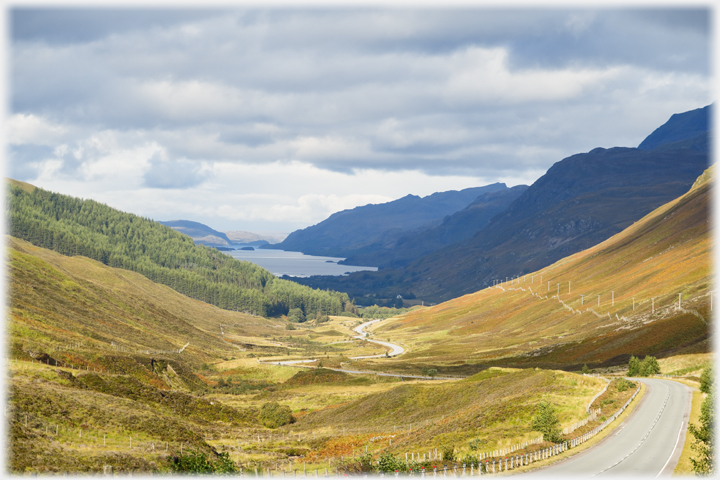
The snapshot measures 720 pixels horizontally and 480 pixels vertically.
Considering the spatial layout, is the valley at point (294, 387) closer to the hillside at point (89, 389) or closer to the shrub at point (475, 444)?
the shrub at point (475, 444)

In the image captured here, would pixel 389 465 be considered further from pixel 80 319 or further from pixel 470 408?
pixel 80 319

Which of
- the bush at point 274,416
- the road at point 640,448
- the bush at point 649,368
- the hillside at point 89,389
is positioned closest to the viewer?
the road at point 640,448

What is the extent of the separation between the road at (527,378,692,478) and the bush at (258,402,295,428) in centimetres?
4956

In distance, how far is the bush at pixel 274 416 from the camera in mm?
84562

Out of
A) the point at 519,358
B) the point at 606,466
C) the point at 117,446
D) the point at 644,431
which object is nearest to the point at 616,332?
the point at 519,358

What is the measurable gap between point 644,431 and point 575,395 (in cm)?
1516

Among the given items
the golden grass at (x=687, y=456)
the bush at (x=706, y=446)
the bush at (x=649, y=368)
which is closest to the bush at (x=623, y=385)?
the golden grass at (x=687, y=456)

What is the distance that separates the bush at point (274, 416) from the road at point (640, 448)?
49.6 metres

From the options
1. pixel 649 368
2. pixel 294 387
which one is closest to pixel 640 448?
pixel 649 368

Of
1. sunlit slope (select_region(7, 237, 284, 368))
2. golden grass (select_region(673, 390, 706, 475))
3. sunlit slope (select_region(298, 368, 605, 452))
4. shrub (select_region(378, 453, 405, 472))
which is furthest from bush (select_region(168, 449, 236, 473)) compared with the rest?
sunlit slope (select_region(7, 237, 284, 368))

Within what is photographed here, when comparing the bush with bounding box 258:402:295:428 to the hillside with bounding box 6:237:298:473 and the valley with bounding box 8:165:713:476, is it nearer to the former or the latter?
the valley with bounding box 8:165:713:476

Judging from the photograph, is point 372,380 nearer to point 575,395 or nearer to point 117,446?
point 575,395

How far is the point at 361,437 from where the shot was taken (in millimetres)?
64875

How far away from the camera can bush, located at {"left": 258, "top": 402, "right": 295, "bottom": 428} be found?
277ft
